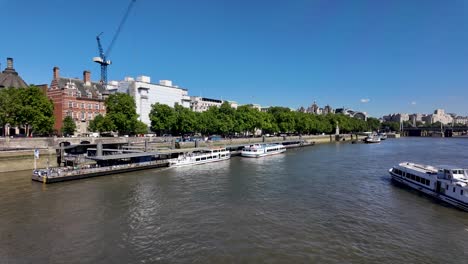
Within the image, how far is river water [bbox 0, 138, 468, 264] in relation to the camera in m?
19.0

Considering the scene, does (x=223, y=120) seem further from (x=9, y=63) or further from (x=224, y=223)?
(x=224, y=223)

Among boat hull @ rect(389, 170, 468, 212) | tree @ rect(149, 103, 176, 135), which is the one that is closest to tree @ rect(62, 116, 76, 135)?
tree @ rect(149, 103, 176, 135)

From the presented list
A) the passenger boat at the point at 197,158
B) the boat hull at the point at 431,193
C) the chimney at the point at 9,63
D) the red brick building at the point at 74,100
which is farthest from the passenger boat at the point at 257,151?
the chimney at the point at 9,63

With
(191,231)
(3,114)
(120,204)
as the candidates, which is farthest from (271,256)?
(3,114)

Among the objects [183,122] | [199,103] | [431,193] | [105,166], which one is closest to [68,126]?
[183,122]

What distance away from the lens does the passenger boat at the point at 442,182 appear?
98.2ft

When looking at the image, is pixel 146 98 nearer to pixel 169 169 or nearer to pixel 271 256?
pixel 169 169

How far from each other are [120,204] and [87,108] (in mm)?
74357

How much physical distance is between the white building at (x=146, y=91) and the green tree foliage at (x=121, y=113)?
32.8 metres

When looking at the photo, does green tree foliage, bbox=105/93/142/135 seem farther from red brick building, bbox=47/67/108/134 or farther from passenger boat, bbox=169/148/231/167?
passenger boat, bbox=169/148/231/167

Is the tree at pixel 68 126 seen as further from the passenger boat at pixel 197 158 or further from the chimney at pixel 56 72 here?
the passenger boat at pixel 197 158

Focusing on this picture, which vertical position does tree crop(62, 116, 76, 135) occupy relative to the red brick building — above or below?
below

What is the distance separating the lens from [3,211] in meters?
27.4

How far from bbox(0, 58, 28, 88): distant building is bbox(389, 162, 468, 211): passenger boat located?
352 feet
